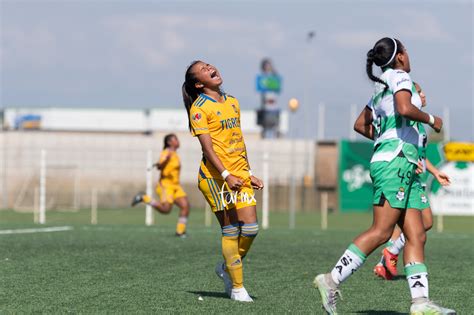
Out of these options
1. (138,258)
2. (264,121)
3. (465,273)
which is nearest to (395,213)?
(465,273)

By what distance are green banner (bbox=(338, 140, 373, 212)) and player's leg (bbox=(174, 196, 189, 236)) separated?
19357mm

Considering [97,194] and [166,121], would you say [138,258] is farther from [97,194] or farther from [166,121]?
[166,121]

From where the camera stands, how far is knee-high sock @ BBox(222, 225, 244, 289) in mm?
8680

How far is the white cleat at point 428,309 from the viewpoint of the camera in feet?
23.0

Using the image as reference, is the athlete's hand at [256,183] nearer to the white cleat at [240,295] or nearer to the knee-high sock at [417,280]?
the white cleat at [240,295]

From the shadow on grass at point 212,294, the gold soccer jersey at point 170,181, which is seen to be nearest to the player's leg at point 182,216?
the gold soccer jersey at point 170,181

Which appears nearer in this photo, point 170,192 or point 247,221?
point 247,221

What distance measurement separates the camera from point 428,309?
7035 millimetres

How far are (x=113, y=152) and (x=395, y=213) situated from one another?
3223 centimetres

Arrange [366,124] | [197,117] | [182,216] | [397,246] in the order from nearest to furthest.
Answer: [366,124] → [197,117] → [397,246] → [182,216]

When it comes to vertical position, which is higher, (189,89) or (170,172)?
(189,89)

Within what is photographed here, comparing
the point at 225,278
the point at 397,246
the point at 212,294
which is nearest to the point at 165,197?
the point at 397,246

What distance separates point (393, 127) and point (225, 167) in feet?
5.80

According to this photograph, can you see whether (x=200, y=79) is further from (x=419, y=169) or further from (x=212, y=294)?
(x=419, y=169)
